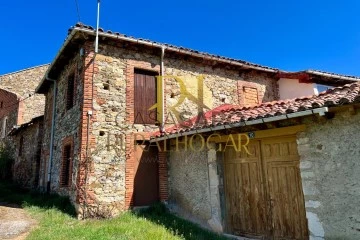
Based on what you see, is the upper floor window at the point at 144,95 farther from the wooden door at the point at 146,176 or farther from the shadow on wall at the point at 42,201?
the shadow on wall at the point at 42,201

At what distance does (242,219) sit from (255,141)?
6.23 feet

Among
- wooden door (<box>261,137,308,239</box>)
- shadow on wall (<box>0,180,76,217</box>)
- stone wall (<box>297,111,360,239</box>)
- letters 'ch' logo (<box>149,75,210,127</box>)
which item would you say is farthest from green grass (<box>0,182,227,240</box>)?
letters 'ch' logo (<box>149,75,210,127</box>)

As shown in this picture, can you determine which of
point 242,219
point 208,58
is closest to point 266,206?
point 242,219

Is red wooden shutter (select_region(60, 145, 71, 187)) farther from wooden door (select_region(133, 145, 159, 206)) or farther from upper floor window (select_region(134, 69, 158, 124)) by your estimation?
upper floor window (select_region(134, 69, 158, 124))

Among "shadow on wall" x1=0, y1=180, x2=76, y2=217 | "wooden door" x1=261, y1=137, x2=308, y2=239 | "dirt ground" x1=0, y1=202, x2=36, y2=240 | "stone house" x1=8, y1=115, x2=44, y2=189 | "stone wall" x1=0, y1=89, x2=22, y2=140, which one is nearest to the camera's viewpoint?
"wooden door" x1=261, y1=137, x2=308, y2=239

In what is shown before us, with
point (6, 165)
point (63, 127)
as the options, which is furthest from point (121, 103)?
point (6, 165)

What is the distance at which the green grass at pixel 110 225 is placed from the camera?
6.24 m

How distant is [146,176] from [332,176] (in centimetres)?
561

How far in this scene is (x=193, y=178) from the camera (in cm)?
810

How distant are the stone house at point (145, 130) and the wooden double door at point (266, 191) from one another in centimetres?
3

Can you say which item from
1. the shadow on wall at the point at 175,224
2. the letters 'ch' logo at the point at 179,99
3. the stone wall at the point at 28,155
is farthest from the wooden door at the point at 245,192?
the stone wall at the point at 28,155

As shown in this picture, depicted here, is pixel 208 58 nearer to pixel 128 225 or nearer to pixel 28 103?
pixel 128 225

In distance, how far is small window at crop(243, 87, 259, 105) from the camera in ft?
40.2

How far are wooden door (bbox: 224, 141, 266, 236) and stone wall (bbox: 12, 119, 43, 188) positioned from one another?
10705 millimetres
